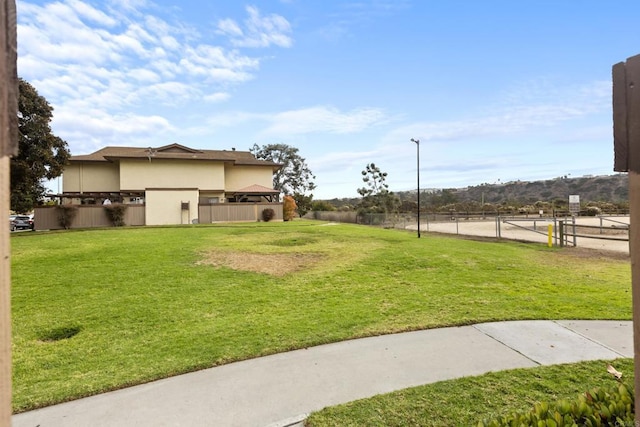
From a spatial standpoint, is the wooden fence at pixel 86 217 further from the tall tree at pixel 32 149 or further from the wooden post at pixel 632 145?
the wooden post at pixel 632 145

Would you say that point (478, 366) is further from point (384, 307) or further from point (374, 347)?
point (384, 307)

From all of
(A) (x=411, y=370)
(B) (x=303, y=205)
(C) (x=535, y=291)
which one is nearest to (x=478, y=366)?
(A) (x=411, y=370)

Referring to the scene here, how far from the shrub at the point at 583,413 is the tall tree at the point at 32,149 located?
72.0 ft

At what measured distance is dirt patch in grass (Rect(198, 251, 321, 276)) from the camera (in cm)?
898

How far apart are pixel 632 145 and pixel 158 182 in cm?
3218

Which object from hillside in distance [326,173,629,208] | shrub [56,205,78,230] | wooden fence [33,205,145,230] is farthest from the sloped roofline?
hillside in distance [326,173,629,208]

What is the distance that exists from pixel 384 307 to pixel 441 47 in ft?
37.1

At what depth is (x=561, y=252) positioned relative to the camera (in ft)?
44.7

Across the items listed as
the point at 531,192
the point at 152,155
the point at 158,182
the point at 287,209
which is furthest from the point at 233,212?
the point at 531,192

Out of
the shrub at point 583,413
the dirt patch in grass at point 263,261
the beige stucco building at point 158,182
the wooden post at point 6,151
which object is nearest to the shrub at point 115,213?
the beige stucco building at point 158,182

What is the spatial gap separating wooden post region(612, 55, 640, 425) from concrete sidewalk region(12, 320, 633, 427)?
252cm

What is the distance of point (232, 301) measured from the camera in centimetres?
645

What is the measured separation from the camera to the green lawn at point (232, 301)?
4.22m

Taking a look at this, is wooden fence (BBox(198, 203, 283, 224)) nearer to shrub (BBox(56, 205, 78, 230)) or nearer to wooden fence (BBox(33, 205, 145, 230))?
wooden fence (BBox(33, 205, 145, 230))
